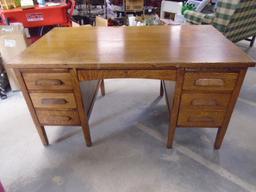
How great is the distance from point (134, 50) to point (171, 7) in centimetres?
333

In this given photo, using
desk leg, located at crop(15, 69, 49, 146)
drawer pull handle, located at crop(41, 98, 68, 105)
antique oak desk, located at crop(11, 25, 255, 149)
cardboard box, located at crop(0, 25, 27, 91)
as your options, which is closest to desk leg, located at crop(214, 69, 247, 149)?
antique oak desk, located at crop(11, 25, 255, 149)

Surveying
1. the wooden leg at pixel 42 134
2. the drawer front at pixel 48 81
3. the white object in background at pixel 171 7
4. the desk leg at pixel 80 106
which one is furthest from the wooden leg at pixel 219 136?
the white object in background at pixel 171 7

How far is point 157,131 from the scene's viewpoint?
1.64 m

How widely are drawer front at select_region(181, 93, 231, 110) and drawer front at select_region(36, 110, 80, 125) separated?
Result: 2.37 feet

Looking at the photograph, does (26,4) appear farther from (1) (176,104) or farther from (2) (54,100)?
(1) (176,104)

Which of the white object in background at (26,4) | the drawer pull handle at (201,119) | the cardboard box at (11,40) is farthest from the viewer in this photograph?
the white object in background at (26,4)

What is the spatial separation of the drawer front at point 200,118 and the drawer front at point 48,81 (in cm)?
74

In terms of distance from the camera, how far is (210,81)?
1090 mm

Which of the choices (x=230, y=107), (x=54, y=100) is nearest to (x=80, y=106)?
(x=54, y=100)

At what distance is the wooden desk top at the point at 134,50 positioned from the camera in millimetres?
1042

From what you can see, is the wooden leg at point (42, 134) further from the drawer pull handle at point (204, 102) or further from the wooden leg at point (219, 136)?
the wooden leg at point (219, 136)

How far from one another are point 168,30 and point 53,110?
105 centimetres

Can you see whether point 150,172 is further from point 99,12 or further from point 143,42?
point 99,12

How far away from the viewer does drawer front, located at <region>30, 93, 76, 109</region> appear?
1.22 meters
